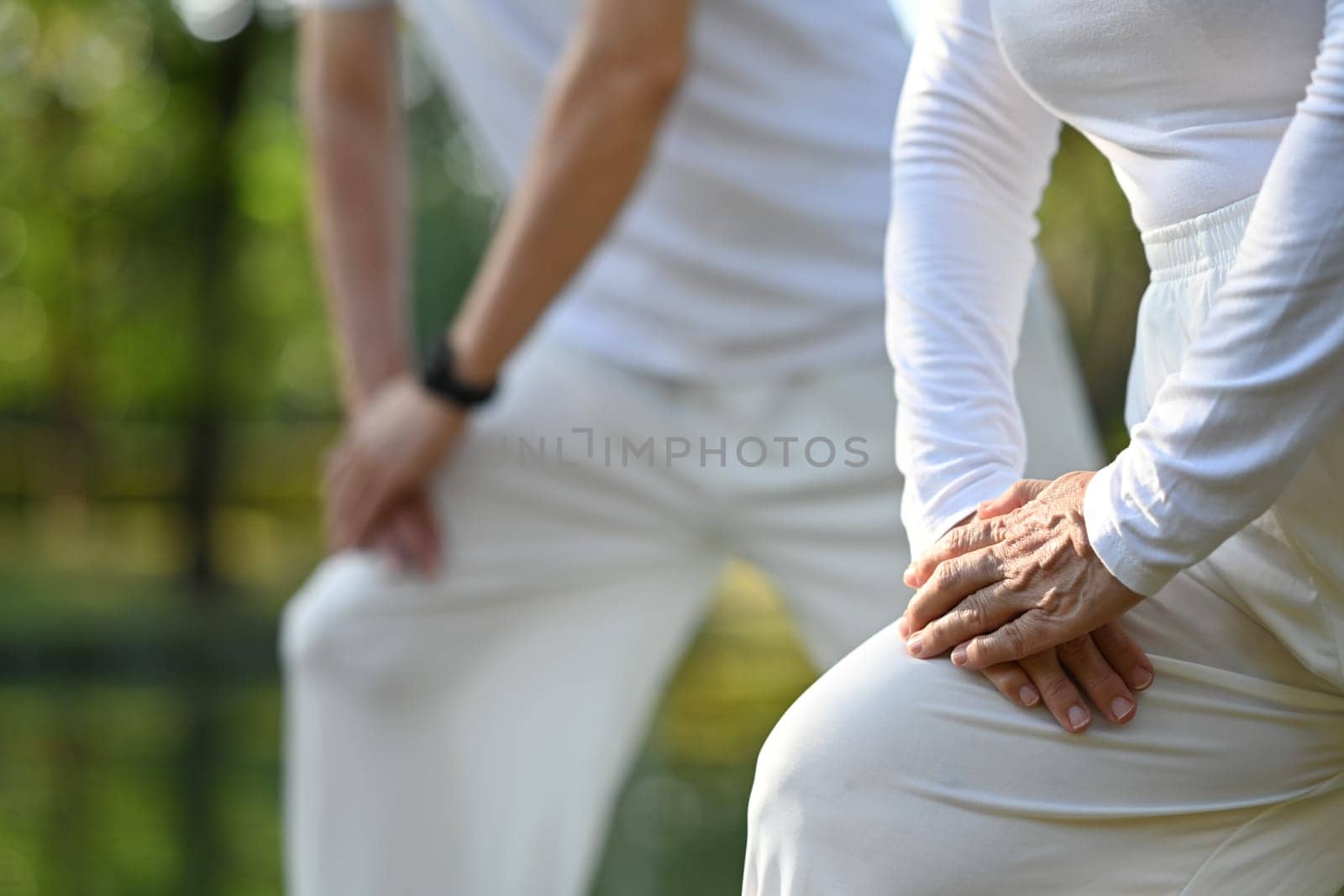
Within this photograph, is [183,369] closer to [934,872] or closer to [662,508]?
[662,508]

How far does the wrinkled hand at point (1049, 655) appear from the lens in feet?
3.70

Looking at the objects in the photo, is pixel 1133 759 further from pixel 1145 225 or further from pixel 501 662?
pixel 501 662

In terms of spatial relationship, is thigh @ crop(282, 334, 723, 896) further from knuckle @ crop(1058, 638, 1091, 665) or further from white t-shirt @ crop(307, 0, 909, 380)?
knuckle @ crop(1058, 638, 1091, 665)

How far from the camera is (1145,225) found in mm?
1254

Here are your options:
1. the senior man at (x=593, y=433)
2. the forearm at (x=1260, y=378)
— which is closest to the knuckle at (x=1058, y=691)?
the forearm at (x=1260, y=378)

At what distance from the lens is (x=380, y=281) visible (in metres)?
2.56

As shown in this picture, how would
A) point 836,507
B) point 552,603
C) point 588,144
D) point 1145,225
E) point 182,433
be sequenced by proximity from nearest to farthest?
point 1145,225 < point 588,144 < point 836,507 < point 552,603 < point 182,433

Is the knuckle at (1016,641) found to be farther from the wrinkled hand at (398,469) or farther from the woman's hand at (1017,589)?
the wrinkled hand at (398,469)

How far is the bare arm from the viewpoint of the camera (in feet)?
6.67

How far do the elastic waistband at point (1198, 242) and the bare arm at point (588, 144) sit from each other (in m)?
Answer: 0.94

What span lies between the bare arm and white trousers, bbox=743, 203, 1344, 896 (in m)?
0.99

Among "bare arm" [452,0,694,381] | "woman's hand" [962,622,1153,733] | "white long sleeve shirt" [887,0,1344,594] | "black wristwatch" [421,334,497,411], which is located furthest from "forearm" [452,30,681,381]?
"woman's hand" [962,622,1153,733]

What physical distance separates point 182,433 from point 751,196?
12.5m

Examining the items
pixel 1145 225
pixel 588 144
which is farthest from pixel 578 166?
pixel 1145 225
